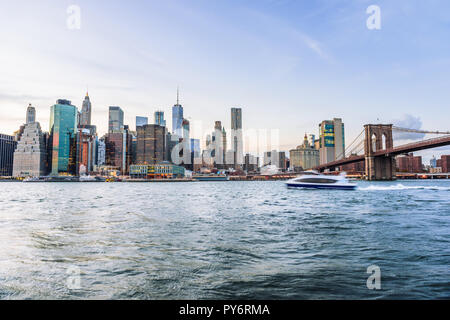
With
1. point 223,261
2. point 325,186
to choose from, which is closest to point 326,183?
point 325,186

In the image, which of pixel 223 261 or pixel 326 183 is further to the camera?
pixel 326 183

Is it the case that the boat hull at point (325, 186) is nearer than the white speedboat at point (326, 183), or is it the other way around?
the boat hull at point (325, 186)

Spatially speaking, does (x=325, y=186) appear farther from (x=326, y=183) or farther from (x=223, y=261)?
(x=223, y=261)

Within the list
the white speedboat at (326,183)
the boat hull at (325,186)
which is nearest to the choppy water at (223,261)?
the boat hull at (325,186)

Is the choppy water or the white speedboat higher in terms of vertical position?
the white speedboat

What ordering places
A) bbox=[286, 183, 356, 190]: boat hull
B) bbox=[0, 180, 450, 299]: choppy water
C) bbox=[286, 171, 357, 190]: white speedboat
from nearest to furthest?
bbox=[0, 180, 450, 299]: choppy water < bbox=[286, 183, 356, 190]: boat hull < bbox=[286, 171, 357, 190]: white speedboat

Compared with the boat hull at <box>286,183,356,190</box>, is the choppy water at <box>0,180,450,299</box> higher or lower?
lower

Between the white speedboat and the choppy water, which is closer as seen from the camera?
the choppy water

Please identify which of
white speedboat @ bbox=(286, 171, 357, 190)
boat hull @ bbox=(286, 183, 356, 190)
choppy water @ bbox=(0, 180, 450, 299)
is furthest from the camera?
white speedboat @ bbox=(286, 171, 357, 190)

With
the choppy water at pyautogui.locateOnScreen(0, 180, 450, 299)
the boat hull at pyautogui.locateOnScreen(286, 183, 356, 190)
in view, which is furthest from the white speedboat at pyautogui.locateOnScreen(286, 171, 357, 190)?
the choppy water at pyautogui.locateOnScreen(0, 180, 450, 299)

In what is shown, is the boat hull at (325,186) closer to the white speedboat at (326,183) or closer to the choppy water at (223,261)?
the white speedboat at (326,183)

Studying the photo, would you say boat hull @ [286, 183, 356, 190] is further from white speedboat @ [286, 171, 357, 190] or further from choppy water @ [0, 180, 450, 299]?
choppy water @ [0, 180, 450, 299]
